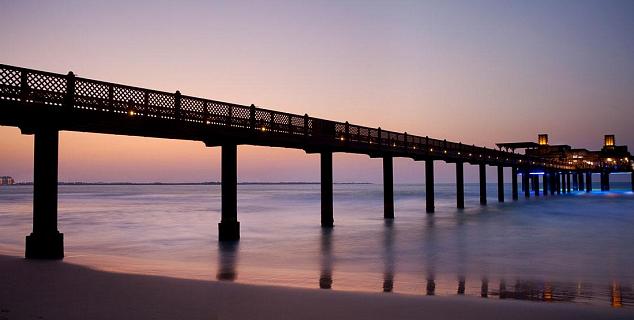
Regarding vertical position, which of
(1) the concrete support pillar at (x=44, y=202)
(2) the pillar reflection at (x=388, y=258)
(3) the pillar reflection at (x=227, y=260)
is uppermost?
(1) the concrete support pillar at (x=44, y=202)

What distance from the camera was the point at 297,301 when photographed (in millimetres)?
9961

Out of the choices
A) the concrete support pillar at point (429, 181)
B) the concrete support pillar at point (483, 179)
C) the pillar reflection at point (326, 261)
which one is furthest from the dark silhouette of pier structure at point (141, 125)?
the concrete support pillar at point (483, 179)

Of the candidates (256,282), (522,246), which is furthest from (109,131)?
(522,246)

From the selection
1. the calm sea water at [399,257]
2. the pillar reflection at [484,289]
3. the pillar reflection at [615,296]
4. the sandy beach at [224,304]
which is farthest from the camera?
the calm sea water at [399,257]

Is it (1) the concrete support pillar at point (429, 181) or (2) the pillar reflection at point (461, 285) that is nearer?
(2) the pillar reflection at point (461, 285)

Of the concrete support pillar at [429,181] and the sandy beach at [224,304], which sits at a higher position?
the concrete support pillar at [429,181]

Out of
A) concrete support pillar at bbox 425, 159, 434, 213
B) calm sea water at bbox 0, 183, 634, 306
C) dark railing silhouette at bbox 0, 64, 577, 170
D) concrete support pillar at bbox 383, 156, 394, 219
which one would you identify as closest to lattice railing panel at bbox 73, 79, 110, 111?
dark railing silhouette at bbox 0, 64, 577, 170

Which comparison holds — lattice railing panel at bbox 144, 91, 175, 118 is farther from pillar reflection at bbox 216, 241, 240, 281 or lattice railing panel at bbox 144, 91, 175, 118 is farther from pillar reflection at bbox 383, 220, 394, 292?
pillar reflection at bbox 383, 220, 394, 292

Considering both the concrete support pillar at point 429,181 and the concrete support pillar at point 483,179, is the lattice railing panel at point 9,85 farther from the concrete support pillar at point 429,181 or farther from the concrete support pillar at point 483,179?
the concrete support pillar at point 483,179

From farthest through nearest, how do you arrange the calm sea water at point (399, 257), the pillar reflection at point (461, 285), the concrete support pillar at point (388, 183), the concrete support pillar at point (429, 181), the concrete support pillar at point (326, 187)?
the concrete support pillar at point (429, 181)
the concrete support pillar at point (388, 183)
the concrete support pillar at point (326, 187)
the calm sea water at point (399, 257)
the pillar reflection at point (461, 285)

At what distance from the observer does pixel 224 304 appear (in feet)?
31.6

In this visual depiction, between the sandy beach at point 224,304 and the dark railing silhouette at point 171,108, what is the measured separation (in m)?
5.64

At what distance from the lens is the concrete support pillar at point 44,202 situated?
15.5 metres

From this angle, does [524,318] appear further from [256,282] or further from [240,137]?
[240,137]
